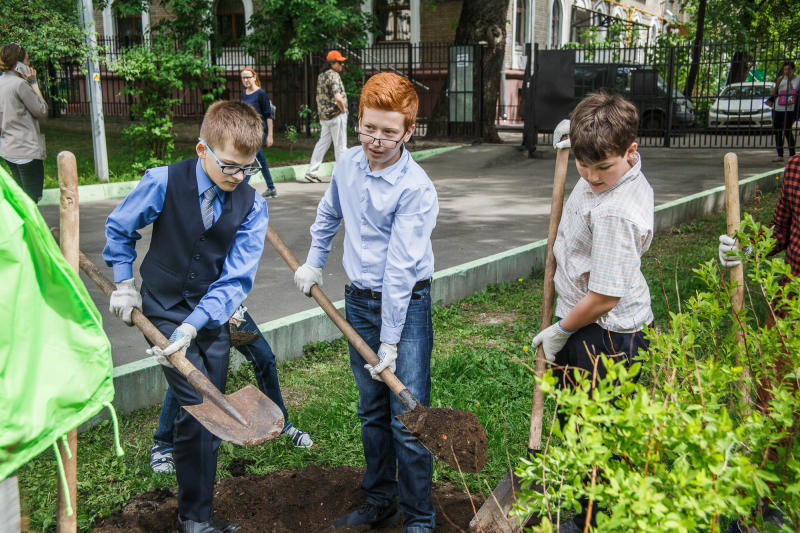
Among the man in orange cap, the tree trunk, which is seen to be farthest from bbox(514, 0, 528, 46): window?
the man in orange cap

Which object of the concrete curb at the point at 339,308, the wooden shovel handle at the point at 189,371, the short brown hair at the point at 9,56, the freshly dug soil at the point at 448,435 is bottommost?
the concrete curb at the point at 339,308

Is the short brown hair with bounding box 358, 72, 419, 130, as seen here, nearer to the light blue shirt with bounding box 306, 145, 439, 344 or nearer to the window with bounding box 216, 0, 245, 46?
the light blue shirt with bounding box 306, 145, 439, 344

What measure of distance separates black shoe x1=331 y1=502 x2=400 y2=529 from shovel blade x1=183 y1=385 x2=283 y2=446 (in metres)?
0.51

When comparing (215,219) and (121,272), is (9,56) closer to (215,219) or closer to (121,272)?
(121,272)

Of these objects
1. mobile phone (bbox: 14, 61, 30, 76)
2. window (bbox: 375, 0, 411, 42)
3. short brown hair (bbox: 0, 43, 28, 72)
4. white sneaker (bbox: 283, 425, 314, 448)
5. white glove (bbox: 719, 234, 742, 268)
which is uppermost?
window (bbox: 375, 0, 411, 42)

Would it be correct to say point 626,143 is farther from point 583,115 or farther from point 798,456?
point 798,456

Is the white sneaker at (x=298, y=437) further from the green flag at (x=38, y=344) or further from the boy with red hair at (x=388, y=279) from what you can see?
the green flag at (x=38, y=344)

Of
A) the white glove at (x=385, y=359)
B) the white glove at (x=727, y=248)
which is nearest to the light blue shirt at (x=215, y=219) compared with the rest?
the white glove at (x=385, y=359)

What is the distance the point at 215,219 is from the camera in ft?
9.57

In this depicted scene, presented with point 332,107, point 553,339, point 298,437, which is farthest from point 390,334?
point 332,107

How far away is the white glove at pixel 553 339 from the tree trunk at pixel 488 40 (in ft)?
47.1

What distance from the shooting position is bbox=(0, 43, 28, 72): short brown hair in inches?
284

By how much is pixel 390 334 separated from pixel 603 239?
0.84m

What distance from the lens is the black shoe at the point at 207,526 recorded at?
9.43 feet
